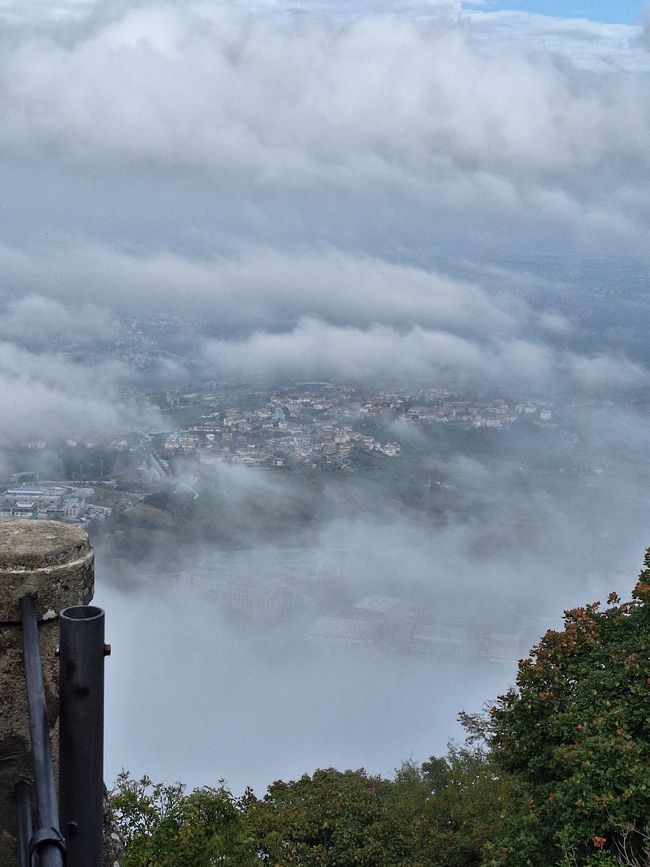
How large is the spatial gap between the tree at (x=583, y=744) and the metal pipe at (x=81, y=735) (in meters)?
5.42

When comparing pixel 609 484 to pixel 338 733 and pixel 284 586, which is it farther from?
pixel 338 733

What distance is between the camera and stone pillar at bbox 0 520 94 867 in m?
2.45

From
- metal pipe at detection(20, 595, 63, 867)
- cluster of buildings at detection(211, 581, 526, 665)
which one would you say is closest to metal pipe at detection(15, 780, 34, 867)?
metal pipe at detection(20, 595, 63, 867)

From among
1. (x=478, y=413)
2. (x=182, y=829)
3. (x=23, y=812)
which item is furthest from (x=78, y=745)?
(x=478, y=413)

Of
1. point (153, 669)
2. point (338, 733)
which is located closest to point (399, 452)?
point (153, 669)

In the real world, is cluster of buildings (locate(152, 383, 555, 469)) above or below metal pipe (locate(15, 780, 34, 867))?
above

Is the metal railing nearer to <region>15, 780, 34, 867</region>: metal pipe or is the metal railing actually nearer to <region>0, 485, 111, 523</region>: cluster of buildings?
<region>15, 780, 34, 867</region>: metal pipe

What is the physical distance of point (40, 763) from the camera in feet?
5.86

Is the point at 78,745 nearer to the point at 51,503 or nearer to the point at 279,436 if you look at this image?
the point at 51,503

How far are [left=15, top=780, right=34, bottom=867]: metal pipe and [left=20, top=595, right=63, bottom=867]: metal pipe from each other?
1.28ft

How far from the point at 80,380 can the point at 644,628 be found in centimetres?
8015

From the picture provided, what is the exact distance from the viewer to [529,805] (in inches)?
292

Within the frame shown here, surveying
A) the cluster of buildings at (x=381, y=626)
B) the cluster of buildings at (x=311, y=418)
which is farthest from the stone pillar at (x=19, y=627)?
the cluster of buildings at (x=311, y=418)

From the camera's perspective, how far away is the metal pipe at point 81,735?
1.76 meters
